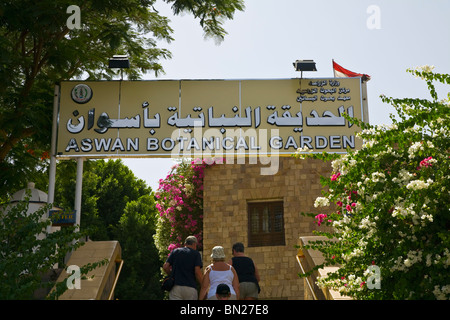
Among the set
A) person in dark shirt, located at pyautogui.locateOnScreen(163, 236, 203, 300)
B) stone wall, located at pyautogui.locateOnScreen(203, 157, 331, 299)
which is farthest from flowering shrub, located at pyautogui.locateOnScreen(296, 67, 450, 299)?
stone wall, located at pyautogui.locateOnScreen(203, 157, 331, 299)

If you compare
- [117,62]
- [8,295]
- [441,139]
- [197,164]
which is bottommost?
[8,295]

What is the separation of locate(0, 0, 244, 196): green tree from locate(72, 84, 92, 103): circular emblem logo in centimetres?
61

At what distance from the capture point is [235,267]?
376 inches

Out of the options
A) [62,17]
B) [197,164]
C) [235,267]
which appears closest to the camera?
[235,267]

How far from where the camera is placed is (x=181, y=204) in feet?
63.4

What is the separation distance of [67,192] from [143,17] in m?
16.4

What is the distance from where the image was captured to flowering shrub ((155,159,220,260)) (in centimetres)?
1905

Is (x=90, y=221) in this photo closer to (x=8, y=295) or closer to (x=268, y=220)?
(x=268, y=220)

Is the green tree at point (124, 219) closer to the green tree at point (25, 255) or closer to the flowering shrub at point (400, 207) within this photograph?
the green tree at point (25, 255)

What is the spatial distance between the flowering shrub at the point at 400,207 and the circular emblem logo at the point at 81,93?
8.55 meters

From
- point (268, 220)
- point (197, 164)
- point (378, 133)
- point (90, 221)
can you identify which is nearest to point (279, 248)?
point (268, 220)

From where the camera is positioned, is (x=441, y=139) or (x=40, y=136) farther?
(x=40, y=136)

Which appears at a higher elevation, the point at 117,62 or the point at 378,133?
the point at 117,62

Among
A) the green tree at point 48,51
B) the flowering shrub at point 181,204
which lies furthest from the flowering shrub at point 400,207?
the flowering shrub at point 181,204
